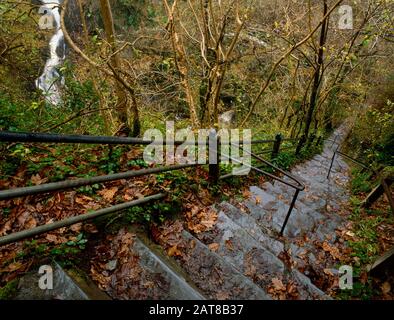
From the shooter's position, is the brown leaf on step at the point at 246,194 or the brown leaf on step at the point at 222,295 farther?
the brown leaf on step at the point at 246,194

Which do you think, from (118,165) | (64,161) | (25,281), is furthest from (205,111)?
(25,281)

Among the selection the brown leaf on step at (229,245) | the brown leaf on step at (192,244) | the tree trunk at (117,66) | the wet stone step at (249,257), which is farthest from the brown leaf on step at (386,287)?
the tree trunk at (117,66)

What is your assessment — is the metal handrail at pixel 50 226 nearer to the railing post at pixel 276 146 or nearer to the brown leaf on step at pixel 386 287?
the brown leaf on step at pixel 386 287

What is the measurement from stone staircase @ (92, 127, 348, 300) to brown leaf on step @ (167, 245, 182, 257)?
0.01m

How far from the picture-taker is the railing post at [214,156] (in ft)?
13.6

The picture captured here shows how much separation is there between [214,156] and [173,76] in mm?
4700

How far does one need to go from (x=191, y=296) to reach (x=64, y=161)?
2657mm

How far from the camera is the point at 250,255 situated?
3.67 meters

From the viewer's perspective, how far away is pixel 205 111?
7.91 m

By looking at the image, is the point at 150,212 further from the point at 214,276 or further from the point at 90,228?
the point at 214,276

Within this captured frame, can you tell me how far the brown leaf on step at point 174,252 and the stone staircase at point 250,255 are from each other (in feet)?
0.04

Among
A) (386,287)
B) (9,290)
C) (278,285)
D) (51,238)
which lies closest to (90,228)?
(51,238)

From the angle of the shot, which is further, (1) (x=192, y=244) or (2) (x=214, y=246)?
(2) (x=214, y=246)
